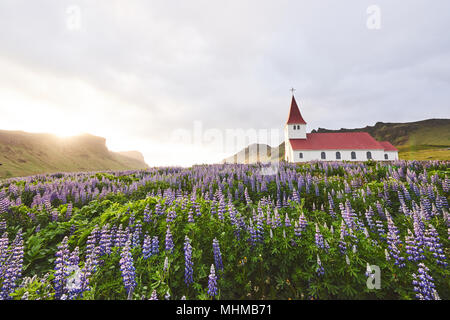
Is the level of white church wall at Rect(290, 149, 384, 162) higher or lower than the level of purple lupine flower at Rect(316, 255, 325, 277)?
higher

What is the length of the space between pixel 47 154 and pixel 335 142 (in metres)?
165

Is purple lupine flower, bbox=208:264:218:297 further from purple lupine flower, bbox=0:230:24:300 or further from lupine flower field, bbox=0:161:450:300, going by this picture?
purple lupine flower, bbox=0:230:24:300

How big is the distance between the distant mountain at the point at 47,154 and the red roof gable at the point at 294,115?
212 feet

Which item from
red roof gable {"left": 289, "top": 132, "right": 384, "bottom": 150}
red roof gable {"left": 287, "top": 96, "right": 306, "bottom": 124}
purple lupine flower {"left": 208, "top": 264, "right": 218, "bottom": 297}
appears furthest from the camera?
red roof gable {"left": 287, "top": 96, "right": 306, "bottom": 124}

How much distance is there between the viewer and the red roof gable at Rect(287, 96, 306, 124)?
64625mm

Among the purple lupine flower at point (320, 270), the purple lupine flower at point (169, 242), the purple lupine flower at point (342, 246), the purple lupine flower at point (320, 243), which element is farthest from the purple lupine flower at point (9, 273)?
the purple lupine flower at point (342, 246)

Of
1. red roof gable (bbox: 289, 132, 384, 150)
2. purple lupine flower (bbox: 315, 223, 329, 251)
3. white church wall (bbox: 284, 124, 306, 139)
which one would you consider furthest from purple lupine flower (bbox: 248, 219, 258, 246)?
white church wall (bbox: 284, 124, 306, 139)

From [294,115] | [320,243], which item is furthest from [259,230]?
[294,115]

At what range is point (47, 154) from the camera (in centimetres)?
12519

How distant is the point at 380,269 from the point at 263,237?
70.4 inches

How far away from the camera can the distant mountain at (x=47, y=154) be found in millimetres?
99400

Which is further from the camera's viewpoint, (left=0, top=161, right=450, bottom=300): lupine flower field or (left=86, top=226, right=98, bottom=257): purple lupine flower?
(left=86, top=226, right=98, bottom=257): purple lupine flower

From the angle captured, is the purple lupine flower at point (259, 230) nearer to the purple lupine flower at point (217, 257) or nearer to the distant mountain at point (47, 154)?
the purple lupine flower at point (217, 257)
